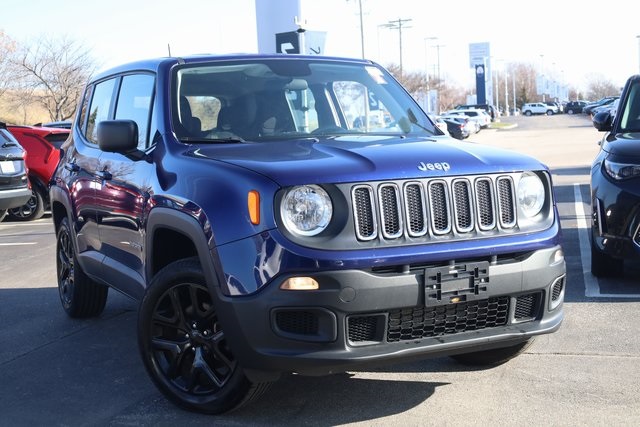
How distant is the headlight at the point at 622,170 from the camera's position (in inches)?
267

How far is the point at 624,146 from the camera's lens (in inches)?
275

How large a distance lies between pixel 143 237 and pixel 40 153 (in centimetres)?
1075

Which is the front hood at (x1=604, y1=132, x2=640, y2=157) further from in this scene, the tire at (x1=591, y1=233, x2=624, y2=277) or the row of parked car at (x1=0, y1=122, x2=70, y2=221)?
the row of parked car at (x1=0, y1=122, x2=70, y2=221)

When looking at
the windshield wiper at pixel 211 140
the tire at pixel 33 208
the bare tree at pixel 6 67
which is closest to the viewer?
the windshield wiper at pixel 211 140

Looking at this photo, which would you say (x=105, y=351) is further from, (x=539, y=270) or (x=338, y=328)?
(x=539, y=270)

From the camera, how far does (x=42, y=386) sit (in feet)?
16.8

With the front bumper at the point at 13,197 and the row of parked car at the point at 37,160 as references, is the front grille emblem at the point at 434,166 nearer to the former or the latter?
the front bumper at the point at 13,197

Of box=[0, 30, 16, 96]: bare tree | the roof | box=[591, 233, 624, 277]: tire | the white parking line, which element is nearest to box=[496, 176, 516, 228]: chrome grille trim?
the roof

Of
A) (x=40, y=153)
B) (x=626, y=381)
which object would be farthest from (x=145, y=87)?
(x=40, y=153)

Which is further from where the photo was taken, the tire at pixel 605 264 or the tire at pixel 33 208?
the tire at pixel 33 208

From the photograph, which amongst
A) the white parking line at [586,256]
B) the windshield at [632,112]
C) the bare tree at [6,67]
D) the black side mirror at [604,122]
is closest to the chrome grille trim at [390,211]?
the white parking line at [586,256]

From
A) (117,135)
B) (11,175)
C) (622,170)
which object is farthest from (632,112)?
(11,175)

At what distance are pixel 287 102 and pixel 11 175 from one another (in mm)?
8924

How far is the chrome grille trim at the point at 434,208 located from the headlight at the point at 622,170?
286 centimetres
